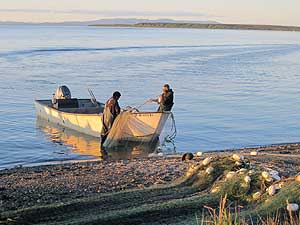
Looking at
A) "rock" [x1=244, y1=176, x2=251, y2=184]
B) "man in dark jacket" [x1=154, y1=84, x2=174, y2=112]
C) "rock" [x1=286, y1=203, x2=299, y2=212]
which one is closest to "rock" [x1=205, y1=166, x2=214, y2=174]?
"rock" [x1=244, y1=176, x2=251, y2=184]

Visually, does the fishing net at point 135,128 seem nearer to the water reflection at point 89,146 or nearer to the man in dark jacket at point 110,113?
the man in dark jacket at point 110,113

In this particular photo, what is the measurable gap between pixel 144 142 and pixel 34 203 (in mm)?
10085

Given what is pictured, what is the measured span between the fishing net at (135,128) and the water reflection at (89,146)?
24cm

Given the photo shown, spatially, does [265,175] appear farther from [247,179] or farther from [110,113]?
[110,113]

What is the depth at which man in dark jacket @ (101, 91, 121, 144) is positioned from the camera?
1791 cm

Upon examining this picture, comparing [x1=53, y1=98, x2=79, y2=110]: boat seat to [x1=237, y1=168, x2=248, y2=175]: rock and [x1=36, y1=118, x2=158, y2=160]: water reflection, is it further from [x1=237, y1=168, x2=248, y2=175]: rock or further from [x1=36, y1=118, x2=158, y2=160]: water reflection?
[x1=237, y1=168, x2=248, y2=175]: rock

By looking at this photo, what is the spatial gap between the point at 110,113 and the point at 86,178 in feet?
19.8

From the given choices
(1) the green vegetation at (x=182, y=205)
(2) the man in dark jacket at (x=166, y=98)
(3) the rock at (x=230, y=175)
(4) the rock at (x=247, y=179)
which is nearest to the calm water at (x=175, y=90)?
(2) the man in dark jacket at (x=166, y=98)

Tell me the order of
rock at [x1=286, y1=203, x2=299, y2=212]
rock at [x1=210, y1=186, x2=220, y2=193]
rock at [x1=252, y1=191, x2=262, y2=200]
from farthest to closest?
1. rock at [x1=210, y1=186, x2=220, y2=193]
2. rock at [x1=252, y1=191, x2=262, y2=200]
3. rock at [x1=286, y1=203, x2=299, y2=212]

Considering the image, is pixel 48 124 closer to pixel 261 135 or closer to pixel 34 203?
pixel 261 135

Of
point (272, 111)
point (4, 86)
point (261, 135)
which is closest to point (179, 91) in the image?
point (272, 111)

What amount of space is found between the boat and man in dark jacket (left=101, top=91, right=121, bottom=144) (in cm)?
14

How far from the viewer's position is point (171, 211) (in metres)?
8.13

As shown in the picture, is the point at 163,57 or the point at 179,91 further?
the point at 163,57
